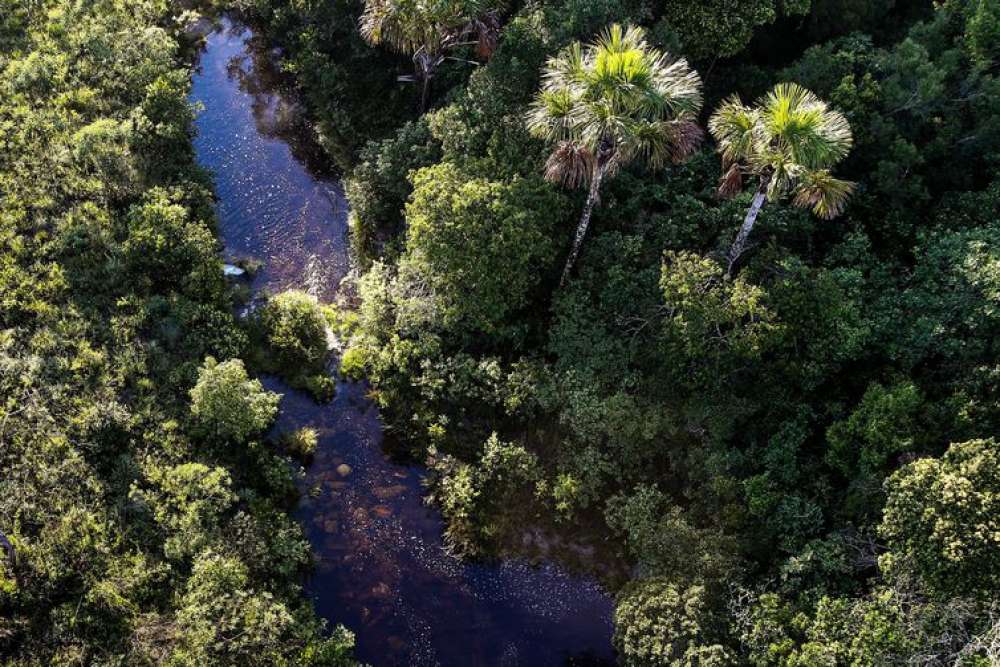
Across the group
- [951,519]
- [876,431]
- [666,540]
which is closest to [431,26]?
[666,540]

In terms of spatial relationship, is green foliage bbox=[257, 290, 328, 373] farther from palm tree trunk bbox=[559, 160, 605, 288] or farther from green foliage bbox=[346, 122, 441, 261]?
palm tree trunk bbox=[559, 160, 605, 288]

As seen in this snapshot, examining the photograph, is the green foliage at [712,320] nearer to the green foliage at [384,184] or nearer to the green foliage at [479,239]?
the green foliage at [479,239]

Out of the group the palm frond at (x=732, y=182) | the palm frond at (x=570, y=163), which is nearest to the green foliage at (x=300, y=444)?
the palm frond at (x=570, y=163)

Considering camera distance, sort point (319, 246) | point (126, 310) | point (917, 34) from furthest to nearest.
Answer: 1. point (319, 246)
2. point (917, 34)
3. point (126, 310)

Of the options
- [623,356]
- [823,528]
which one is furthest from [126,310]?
[823,528]

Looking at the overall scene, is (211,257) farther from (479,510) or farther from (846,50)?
(846,50)

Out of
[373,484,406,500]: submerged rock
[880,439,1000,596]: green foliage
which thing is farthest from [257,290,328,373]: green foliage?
[880,439,1000,596]: green foliage
